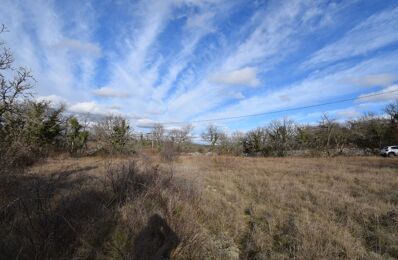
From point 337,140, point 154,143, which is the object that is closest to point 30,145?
point 337,140

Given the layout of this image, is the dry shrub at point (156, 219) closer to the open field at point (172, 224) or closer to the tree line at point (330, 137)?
the open field at point (172, 224)

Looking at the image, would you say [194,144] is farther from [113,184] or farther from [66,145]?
[113,184]

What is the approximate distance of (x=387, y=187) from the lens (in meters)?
9.62

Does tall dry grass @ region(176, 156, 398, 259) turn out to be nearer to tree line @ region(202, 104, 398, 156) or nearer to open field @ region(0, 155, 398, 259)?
open field @ region(0, 155, 398, 259)

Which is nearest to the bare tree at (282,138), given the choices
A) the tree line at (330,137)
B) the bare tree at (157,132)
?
the tree line at (330,137)

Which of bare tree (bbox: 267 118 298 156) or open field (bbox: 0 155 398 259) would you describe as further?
bare tree (bbox: 267 118 298 156)

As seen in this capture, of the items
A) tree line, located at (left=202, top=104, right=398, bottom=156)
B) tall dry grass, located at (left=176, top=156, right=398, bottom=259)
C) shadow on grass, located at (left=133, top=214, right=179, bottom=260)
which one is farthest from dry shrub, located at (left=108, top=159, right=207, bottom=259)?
tree line, located at (left=202, top=104, right=398, bottom=156)

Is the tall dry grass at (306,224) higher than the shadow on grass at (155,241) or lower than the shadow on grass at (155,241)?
lower

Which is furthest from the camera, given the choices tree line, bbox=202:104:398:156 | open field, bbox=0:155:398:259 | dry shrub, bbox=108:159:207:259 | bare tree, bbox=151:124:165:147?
bare tree, bbox=151:124:165:147

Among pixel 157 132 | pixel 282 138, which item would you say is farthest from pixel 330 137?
pixel 157 132

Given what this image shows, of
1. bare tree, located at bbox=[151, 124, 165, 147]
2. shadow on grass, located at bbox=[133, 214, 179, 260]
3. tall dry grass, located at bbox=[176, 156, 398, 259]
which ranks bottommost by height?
tall dry grass, located at bbox=[176, 156, 398, 259]

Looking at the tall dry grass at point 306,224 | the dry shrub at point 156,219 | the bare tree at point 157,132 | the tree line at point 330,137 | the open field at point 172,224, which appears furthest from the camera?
the bare tree at point 157,132

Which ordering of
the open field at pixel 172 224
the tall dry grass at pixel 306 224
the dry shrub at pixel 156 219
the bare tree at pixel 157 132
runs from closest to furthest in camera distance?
1. the open field at pixel 172 224
2. the dry shrub at pixel 156 219
3. the tall dry grass at pixel 306 224
4. the bare tree at pixel 157 132

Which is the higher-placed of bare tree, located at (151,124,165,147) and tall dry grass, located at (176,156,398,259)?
bare tree, located at (151,124,165,147)
